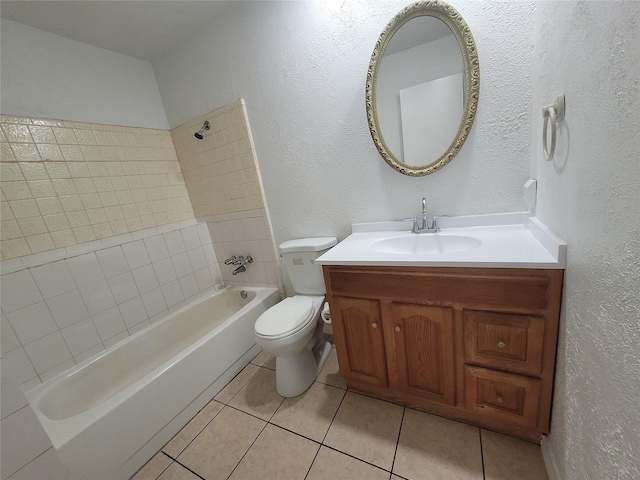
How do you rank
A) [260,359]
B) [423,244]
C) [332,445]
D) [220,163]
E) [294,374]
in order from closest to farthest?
[332,445] → [423,244] → [294,374] → [260,359] → [220,163]

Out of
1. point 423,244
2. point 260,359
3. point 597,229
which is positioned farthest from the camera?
point 260,359

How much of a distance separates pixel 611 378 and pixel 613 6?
2.43ft

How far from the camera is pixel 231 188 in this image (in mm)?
1844

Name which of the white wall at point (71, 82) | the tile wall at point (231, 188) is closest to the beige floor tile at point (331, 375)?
the tile wall at point (231, 188)

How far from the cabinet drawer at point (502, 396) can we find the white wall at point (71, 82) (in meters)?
2.59

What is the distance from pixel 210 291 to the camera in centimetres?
217

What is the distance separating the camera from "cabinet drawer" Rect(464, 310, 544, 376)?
805mm

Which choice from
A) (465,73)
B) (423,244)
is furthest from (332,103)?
(423,244)

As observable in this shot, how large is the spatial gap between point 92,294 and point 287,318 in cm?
127

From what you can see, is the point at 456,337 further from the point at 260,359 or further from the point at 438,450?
the point at 260,359

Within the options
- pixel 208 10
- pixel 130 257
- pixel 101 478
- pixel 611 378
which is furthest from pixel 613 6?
pixel 130 257

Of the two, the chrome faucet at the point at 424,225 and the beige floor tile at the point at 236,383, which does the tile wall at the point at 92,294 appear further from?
the chrome faucet at the point at 424,225

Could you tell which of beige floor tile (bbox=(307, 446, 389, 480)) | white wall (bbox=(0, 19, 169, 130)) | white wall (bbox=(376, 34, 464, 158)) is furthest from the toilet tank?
white wall (bbox=(0, 19, 169, 130))

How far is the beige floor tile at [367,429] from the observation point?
3.33 ft
